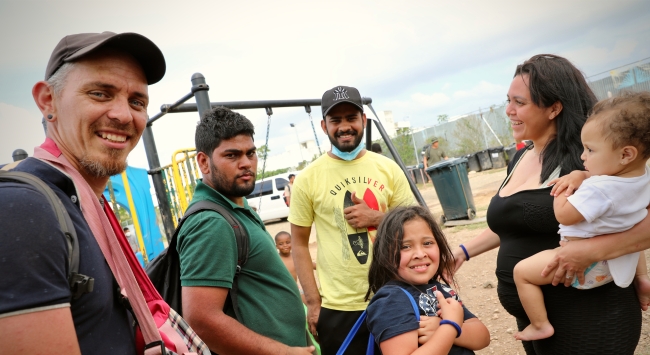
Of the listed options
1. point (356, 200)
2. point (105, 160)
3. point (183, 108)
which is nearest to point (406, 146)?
point (183, 108)

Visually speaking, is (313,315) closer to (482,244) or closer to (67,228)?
(482,244)

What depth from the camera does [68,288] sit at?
0.91m

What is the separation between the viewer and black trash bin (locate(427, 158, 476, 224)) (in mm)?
9227

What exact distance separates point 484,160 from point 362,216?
19.1 meters

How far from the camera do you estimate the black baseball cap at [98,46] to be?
1235 millimetres

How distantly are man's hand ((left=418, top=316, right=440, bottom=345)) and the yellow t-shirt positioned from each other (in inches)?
41.4

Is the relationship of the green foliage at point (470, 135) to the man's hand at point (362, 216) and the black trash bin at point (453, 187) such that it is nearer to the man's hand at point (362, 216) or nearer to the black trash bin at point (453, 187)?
the black trash bin at point (453, 187)

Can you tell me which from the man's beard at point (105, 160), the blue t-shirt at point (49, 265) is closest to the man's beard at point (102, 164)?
Result: the man's beard at point (105, 160)

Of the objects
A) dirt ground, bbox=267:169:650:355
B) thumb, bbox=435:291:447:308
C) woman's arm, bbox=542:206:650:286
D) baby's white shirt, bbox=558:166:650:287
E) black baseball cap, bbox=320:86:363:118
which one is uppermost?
black baseball cap, bbox=320:86:363:118

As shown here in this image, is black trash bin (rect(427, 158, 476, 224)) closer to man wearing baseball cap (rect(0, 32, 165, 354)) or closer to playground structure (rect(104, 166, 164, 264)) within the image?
playground structure (rect(104, 166, 164, 264))

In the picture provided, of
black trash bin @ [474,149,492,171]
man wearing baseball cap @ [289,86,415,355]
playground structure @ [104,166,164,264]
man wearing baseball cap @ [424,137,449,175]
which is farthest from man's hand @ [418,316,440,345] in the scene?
black trash bin @ [474,149,492,171]

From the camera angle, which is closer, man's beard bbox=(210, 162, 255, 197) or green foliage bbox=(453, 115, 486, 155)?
man's beard bbox=(210, 162, 255, 197)

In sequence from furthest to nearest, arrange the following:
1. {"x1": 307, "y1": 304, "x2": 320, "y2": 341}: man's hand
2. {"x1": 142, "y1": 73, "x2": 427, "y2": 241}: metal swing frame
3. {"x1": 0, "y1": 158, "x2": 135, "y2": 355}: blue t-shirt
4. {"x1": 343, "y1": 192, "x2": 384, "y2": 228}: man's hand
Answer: {"x1": 142, "y1": 73, "x2": 427, "y2": 241}: metal swing frame
{"x1": 307, "y1": 304, "x2": 320, "y2": 341}: man's hand
{"x1": 343, "y1": 192, "x2": 384, "y2": 228}: man's hand
{"x1": 0, "y1": 158, "x2": 135, "y2": 355}: blue t-shirt

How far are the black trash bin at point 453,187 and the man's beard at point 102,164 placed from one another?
334 inches
